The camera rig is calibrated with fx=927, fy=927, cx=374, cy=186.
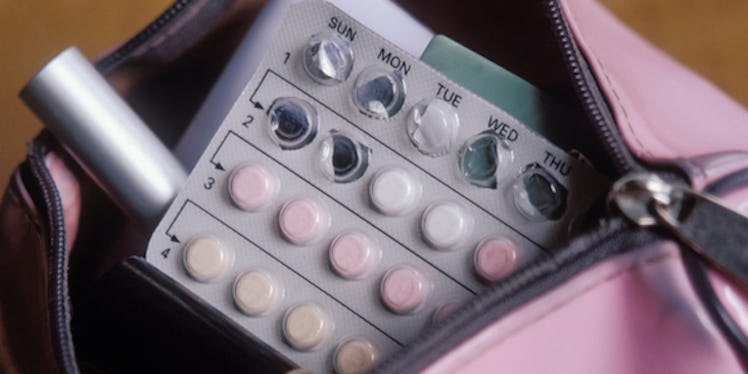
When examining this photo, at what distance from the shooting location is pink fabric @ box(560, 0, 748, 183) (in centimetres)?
35

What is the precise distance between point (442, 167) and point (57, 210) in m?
0.16

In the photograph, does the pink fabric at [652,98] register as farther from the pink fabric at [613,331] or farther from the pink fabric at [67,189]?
→ the pink fabric at [67,189]

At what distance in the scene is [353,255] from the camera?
39 cm

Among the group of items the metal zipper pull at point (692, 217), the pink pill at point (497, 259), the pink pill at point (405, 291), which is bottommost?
the pink pill at point (405, 291)

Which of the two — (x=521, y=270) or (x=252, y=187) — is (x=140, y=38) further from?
(x=521, y=270)

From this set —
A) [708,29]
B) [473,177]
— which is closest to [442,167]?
[473,177]

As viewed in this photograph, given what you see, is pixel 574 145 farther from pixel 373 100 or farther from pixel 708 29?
pixel 708 29

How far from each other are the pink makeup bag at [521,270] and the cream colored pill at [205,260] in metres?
0.01

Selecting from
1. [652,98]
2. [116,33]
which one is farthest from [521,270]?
[116,33]

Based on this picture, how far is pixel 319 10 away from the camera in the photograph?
1.30ft

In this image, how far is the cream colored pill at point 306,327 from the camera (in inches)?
15.1

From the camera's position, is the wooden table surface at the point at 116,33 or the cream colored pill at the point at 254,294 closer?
the cream colored pill at the point at 254,294

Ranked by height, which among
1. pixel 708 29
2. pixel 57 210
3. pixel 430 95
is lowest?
pixel 57 210

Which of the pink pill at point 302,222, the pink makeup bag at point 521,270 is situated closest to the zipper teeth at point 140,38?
the pink makeup bag at point 521,270
